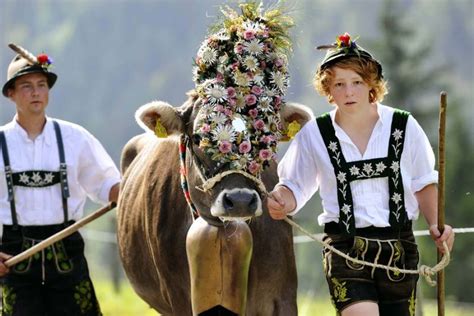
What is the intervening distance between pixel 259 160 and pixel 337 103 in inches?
22.9

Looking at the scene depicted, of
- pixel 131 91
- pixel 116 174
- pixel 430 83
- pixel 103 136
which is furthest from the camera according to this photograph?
pixel 131 91

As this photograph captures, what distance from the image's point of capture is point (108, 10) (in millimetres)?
157000

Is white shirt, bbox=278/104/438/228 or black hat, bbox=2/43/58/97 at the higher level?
black hat, bbox=2/43/58/97

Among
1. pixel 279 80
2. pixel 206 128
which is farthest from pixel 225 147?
pixel 279 80

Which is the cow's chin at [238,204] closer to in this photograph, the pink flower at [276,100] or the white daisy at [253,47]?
the pink flower at [276,100]

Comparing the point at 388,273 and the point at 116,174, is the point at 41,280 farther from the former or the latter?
the point at 388,273

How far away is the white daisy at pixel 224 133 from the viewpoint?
730 cm

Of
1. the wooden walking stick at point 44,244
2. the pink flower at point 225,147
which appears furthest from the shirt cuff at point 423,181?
the wooden walking stick at point 44,244

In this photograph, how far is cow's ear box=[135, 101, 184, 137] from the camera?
25.5 feet

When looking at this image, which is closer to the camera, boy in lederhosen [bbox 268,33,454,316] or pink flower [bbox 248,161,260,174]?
boy in lederhosen [bbox 268,33,454,316]

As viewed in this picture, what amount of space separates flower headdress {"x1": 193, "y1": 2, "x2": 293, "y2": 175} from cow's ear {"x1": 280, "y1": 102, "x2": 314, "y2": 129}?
97mm

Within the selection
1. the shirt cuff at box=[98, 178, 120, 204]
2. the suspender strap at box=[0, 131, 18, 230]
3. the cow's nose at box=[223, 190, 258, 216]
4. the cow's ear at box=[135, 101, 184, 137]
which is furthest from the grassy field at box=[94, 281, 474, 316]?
the cow's nose at box=[223, 190, 258, 216]

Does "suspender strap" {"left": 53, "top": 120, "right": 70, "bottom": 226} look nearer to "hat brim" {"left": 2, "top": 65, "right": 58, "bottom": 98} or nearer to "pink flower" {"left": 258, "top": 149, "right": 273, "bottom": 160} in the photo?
"hat brim" {"left": 2, "top": 65, "right": 58, "bottom": 98}

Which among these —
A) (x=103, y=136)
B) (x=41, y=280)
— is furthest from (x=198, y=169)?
(x=103, y=136)
